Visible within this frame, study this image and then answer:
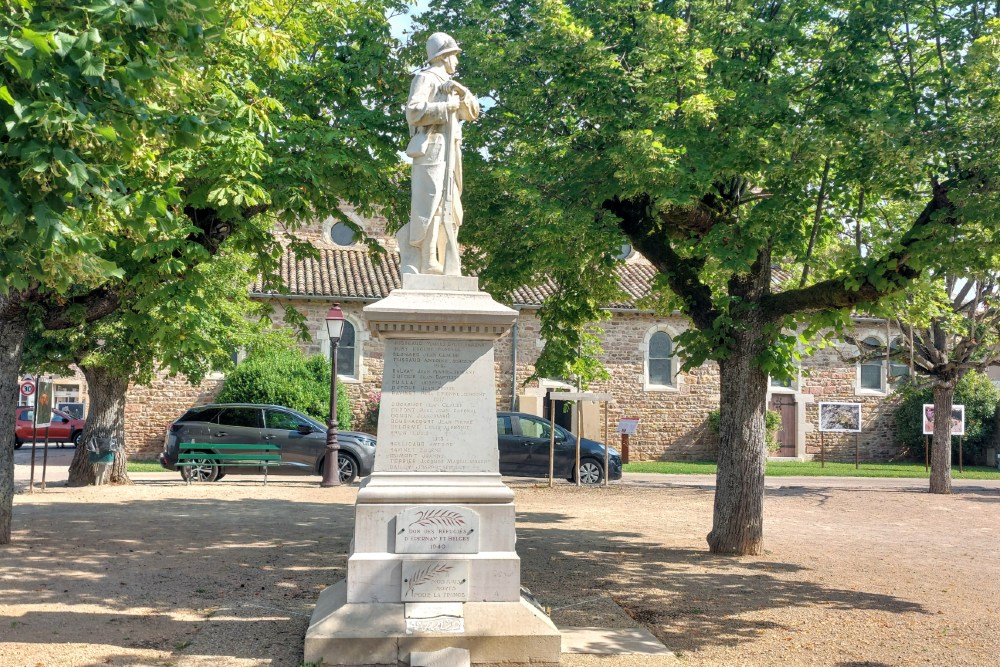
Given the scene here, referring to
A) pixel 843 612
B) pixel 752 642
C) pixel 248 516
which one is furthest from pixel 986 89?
pixel 248 516

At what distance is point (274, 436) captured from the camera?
63.3 ft

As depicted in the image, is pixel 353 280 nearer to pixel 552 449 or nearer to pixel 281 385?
pixel 281 385

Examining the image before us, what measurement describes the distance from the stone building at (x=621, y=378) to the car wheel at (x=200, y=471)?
7.21 m

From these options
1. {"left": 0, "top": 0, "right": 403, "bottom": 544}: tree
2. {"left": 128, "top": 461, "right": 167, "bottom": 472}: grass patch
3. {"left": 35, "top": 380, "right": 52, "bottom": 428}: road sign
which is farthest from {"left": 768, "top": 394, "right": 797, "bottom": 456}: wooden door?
{"left": 35, "top": 380, "right": 52, "bottom": 428}: road sign

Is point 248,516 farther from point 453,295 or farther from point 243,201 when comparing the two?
point 453,295

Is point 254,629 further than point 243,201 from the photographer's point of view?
No

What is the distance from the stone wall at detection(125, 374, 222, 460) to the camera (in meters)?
25.5

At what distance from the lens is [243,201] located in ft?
29.5

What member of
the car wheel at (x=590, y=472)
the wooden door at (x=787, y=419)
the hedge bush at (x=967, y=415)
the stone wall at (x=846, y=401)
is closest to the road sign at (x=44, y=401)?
the car wheel at (x=590, y=472)

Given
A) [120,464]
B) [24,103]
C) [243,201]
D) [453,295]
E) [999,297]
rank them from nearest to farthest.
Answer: [24,103]
[453,295]
[243,201]
[120,464]
[999,297]

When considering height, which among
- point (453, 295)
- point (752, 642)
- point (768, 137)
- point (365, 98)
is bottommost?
point (752, 642)

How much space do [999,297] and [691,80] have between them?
13283mm

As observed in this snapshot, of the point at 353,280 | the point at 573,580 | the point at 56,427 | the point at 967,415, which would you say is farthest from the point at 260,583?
the point at 967,415

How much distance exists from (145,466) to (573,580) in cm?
1764
